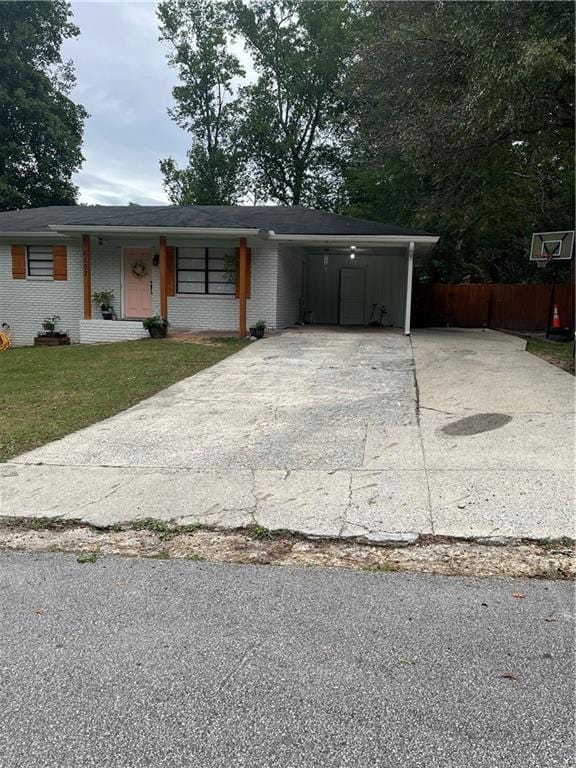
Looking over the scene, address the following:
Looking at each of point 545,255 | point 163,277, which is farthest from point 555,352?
point 163,277

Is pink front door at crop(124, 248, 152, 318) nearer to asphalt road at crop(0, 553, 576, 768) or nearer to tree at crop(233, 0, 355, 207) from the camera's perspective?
asphalt road at crop(0, 553, 576, 768)

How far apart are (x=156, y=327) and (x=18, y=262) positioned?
526 cm

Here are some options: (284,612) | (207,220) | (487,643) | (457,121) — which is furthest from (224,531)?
(207,220)

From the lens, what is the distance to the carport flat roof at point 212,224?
13.4m

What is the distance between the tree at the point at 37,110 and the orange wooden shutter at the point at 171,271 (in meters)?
17.0

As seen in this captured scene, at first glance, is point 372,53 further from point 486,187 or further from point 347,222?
point 486,187

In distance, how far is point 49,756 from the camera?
182 centimetres

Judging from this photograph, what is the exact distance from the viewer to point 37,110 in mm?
27938

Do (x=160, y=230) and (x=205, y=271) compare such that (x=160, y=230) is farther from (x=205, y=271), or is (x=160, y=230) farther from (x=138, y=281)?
(x=138, y=281)

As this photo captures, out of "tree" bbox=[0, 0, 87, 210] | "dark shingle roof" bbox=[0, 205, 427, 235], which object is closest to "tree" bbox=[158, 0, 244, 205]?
"tree" bbox=[0, 0, 87, 210]

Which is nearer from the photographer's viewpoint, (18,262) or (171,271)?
(171,271)

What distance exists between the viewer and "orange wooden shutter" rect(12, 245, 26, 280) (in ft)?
51.1

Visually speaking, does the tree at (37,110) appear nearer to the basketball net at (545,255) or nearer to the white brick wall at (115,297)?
the white brick wall at (115,297)

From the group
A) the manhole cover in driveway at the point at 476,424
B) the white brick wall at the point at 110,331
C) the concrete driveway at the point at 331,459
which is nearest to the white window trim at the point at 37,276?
the white brick wall at the point at 110,331
